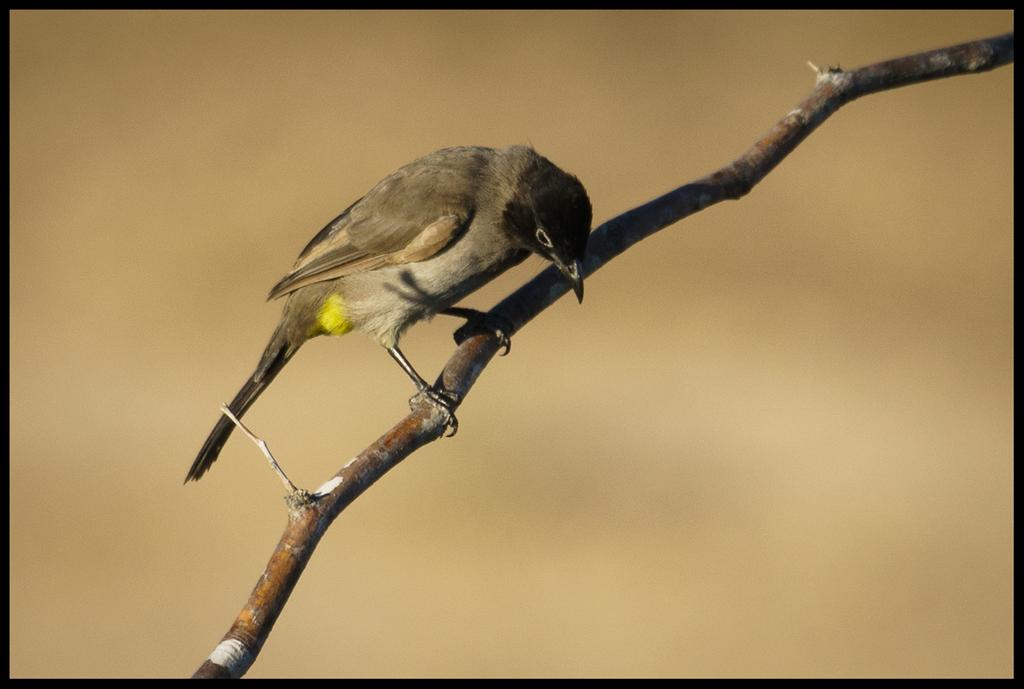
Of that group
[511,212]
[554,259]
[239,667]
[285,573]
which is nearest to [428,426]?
[285,573]

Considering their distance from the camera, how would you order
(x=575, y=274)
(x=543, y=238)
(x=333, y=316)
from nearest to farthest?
1. (x=575, y=274)
2. (x=543, y=238)
3. (x=333, y=316)

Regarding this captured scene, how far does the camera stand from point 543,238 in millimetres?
4566

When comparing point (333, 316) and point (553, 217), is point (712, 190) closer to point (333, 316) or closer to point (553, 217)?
point (553, 217)

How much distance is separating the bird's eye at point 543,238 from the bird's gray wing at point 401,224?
38 cm

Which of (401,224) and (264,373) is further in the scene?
(264,373)

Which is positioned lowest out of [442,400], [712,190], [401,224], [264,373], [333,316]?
[442,400]

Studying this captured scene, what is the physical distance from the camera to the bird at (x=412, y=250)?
4.79 metres

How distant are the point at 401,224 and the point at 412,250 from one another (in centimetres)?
14

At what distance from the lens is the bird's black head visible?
437 cm

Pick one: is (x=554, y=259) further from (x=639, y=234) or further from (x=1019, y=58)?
(x=1019, y=58)

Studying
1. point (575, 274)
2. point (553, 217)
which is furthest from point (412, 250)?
point (575, 274)

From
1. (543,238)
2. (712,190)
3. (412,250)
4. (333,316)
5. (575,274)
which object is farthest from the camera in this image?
(333,316)

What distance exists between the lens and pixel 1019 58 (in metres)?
4.51

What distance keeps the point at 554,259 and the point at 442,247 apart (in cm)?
54
